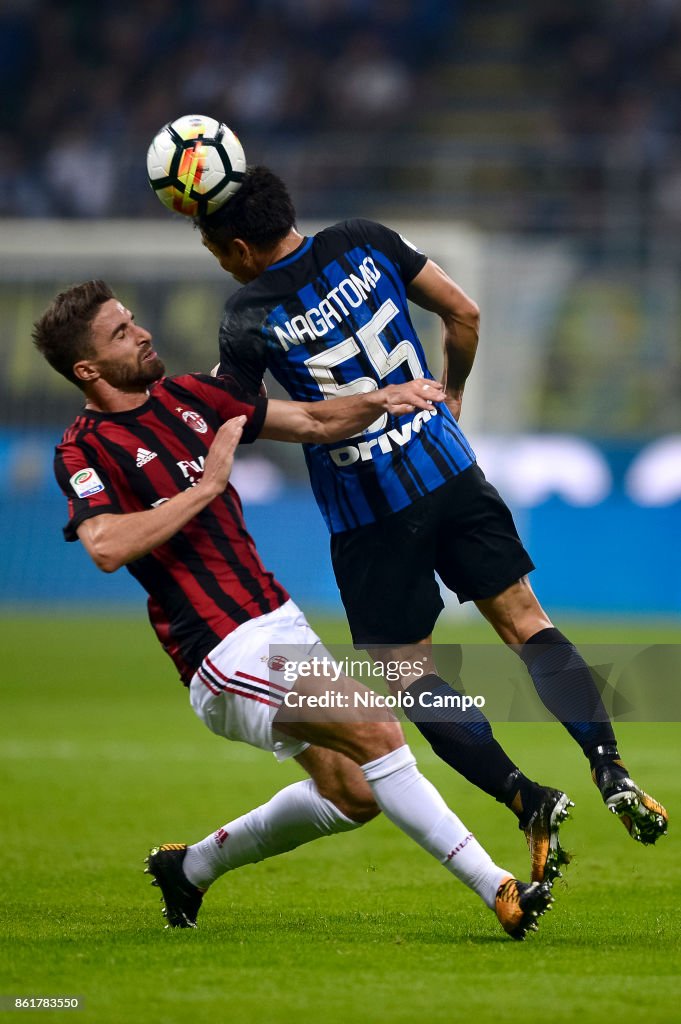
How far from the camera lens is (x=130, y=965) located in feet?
13.2

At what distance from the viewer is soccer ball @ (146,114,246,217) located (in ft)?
15.4

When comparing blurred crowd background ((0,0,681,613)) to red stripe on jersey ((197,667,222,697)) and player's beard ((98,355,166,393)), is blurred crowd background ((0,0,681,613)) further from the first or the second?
red stripe on jersey ((197,667,222,697))

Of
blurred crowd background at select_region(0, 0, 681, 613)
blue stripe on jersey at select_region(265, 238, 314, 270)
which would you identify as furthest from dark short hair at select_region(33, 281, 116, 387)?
blurred crowd background at select_region(0, 0, 681, 613)

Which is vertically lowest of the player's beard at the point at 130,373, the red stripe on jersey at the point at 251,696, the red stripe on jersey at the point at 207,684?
the red stripe on jersey at the point at 251,696

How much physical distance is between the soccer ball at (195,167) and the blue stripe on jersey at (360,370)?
0.34m

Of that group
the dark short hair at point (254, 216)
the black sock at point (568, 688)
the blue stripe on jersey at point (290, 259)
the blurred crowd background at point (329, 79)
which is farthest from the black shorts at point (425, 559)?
the blurred crowd background at point (329, 79)

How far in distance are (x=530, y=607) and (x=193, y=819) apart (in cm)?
260

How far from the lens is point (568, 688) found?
469 centimetres

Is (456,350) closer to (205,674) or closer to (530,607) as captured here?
(530,607)

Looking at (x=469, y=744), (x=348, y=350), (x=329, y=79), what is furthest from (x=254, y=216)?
(x=329, y=79)

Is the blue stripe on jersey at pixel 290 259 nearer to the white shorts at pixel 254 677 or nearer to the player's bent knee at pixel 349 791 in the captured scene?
the white shorts at pixel 254 677

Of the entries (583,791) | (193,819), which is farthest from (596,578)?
(193,819)

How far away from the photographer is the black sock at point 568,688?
4602 mm

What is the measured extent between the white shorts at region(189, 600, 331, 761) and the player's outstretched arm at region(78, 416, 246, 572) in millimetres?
399
